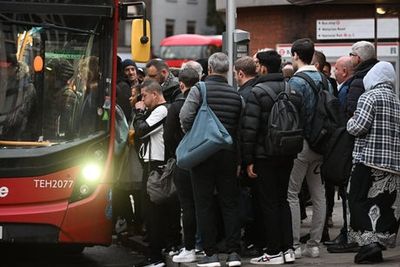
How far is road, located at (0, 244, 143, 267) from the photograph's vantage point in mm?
10492

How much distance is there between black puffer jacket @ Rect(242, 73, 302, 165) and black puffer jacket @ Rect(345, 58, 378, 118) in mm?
1031

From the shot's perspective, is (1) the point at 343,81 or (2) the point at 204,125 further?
(1) the point at 343,81

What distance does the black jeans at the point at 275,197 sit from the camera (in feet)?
28.2

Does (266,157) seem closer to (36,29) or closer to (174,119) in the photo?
(174,119)

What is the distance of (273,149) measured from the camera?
8.41 metres

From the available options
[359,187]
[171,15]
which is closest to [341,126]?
[359,187]

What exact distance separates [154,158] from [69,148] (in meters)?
0.90

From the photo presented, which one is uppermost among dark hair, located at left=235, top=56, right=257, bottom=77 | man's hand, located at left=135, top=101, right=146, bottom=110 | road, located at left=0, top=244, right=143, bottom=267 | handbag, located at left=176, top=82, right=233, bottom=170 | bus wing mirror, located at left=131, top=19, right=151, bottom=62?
bus wing mirror, located at left=131, top=19, right=151, bottom=62

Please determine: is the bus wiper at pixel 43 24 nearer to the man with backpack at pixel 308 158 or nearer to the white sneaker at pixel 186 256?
the man with backpack at pixel 308 158

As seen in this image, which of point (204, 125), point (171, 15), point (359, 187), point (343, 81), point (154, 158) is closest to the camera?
→ point (204, 125)

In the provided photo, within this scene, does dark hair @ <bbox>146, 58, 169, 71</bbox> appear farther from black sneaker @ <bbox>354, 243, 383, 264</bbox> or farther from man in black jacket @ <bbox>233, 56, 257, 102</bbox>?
black sneaker @ <bbox>354, 243, 383, 264</bbox>

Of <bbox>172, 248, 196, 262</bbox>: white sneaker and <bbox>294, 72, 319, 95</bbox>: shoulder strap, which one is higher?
<bbox>294, 72, 319, 95</bbox>: shoulder strap

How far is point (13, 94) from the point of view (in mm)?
9180

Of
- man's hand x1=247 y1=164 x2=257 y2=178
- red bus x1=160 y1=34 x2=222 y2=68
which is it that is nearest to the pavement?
man's hand x1=247 y1=164 x2=257 y2=178
